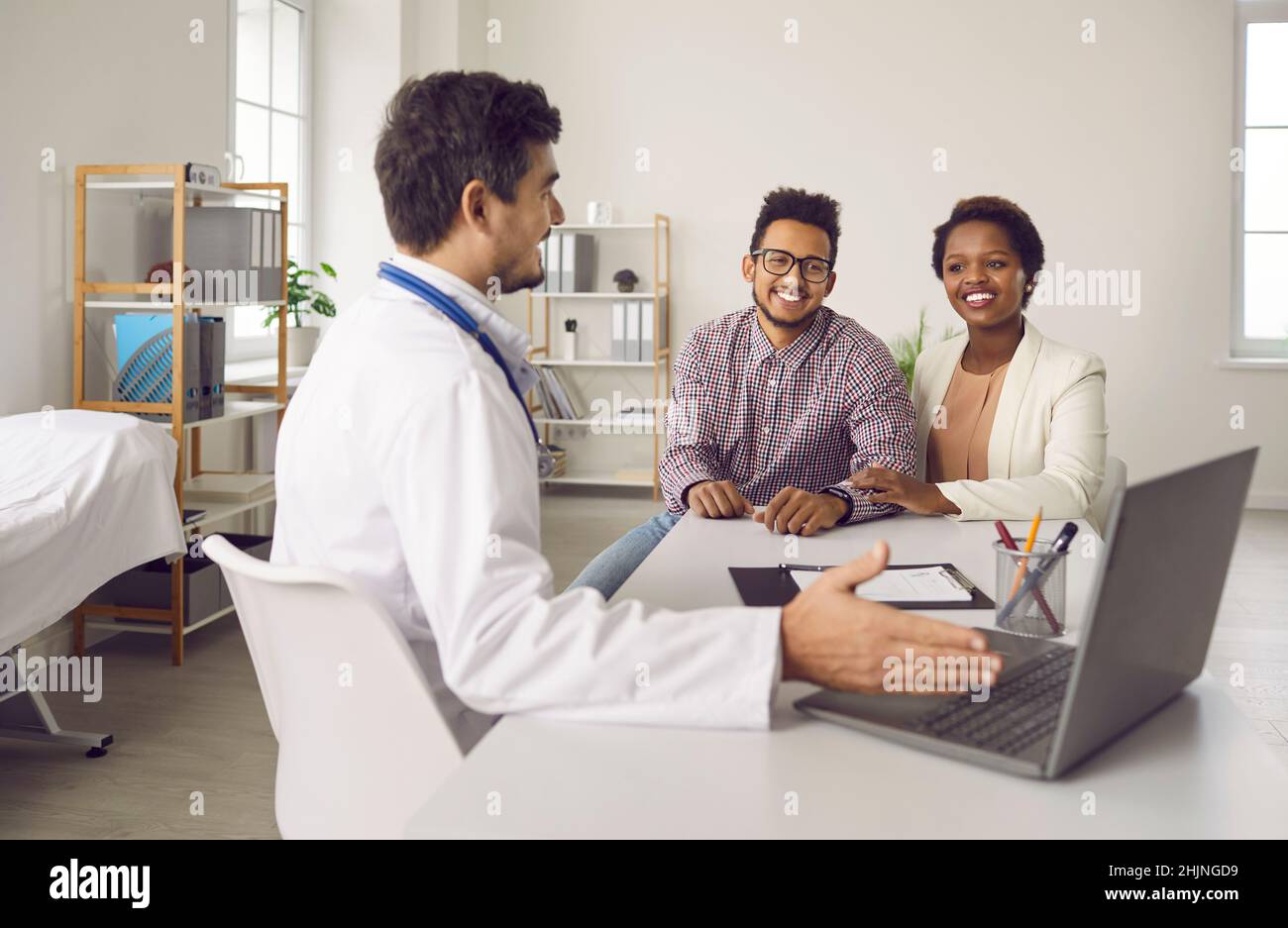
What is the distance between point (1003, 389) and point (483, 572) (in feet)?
4.93

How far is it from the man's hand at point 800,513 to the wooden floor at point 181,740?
2.80 ft

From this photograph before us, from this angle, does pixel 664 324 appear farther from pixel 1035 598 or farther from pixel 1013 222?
pixel 1035 598

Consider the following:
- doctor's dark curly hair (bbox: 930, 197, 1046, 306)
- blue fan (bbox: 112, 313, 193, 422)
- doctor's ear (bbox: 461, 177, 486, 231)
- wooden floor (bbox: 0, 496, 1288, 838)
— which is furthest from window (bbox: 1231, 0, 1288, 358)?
doctor's ear (bbox: 461, 177, 486, 231)

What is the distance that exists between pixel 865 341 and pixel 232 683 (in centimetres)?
197

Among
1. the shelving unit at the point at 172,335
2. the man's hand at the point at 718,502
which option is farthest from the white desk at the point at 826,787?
the shelving unit at the point at 172,335

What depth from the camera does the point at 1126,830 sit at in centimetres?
83

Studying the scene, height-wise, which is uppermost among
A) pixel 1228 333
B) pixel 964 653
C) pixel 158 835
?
pixel 1228 333

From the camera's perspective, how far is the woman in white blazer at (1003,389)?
6.84 feet

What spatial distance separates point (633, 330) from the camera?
5.97 meters

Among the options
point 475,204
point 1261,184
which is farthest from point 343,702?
point 1261,184

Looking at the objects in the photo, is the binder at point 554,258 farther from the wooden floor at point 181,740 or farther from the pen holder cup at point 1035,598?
the pen holder cup at point 1035,598

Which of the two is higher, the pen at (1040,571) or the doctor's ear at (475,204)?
the doctor's ear at (475,204)
